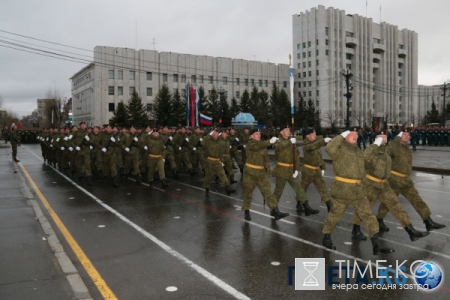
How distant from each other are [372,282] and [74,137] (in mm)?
13238

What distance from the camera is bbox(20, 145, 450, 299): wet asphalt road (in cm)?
507

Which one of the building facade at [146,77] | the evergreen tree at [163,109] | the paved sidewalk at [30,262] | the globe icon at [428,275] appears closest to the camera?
the paved sidewalk at [30,262]

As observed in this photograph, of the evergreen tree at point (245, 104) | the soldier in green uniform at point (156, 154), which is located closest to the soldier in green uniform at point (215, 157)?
the soldier in green uniform at point (156, 154)

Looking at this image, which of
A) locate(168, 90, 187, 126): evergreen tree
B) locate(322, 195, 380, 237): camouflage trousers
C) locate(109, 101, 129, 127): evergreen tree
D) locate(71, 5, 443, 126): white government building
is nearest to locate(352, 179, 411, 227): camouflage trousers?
locate(322, 195, 380, 237): camouflage trousers

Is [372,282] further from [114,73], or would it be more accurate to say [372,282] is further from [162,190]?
[114,73]

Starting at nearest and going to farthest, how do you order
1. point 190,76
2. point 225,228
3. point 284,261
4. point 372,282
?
point 372,282, point 284,261, point 225,228, point 190,76

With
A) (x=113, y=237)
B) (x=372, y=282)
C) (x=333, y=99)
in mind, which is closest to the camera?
(x=372, y=282)

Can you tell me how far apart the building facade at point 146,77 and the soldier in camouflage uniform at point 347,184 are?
63745 millimetres

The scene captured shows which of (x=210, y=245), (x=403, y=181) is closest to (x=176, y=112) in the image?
(x=403, y=181)

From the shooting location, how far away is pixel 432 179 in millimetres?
14852

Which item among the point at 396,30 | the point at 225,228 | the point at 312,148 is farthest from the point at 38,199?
the point at 396,30

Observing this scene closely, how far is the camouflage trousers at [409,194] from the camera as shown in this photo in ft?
24.4

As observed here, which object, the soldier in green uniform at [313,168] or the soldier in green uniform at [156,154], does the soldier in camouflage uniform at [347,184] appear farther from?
the soldier in green uniform at [156,154]

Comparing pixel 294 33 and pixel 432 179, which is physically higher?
pixel 294 33
